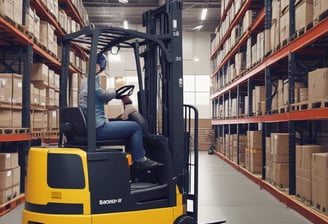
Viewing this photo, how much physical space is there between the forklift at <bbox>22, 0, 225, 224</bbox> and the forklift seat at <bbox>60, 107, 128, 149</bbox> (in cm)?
1

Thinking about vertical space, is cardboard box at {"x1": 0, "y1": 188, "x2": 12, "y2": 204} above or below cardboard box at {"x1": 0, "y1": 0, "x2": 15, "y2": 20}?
below

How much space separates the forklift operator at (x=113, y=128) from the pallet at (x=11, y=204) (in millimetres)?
2959

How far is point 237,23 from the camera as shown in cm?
1254

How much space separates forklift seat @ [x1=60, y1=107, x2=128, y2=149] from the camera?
156 inches

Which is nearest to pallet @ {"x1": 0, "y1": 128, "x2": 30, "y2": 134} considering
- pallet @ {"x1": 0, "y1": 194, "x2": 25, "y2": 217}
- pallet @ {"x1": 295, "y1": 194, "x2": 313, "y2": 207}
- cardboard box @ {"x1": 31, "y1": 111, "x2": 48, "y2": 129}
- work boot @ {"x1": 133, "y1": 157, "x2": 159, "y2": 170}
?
cardboard box @ {"x1": 31, "y1": 111, "x2": 48, "y2": 129}

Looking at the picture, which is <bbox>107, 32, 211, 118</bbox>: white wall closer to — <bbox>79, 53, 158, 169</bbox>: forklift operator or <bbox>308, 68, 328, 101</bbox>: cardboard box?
<bbox>308, 68, 328, 101</bbox>: cardboard box

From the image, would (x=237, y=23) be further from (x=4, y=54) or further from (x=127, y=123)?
(x=127, y=123)

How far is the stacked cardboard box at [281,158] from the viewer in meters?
7.53

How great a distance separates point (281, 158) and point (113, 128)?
443 cm

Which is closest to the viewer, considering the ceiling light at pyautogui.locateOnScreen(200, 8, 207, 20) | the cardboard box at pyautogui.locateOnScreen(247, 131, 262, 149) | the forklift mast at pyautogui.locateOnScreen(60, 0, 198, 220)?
the forklift mast at pyautogui.locateOnScreen(60, 0, 198, 220)

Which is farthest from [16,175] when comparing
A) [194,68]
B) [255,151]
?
[194,68]

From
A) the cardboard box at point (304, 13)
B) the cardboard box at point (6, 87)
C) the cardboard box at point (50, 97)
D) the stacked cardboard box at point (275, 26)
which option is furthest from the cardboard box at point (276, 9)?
the cardboard box at point (50, 97)

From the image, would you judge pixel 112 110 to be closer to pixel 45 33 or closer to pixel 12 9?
pixel 45 33

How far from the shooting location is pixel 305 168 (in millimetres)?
6219
